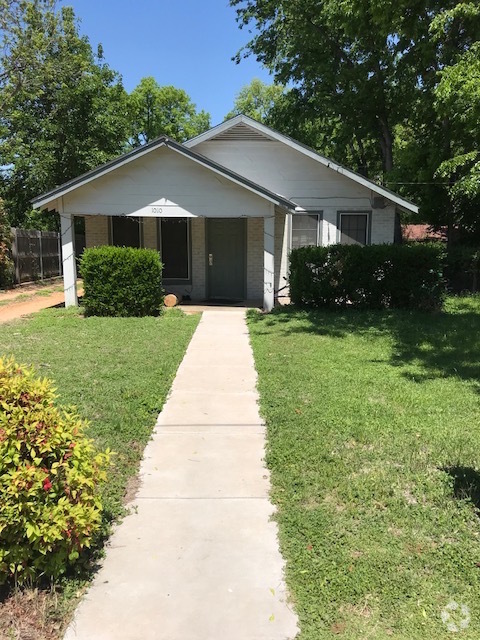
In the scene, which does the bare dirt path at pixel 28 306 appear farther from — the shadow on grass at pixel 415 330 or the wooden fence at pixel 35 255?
the shadow on grass at pixel 415 330

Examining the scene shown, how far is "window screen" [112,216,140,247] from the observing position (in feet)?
51.0

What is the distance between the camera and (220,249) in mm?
15234

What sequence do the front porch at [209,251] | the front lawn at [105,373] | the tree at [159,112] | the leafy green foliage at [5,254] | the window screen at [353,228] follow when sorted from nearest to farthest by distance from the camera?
the front lawn at [105,373] < the window screen at [353,228] < the front porch at [209,251] < the leafy green foliage at [5,254] < the tree at [159,112]

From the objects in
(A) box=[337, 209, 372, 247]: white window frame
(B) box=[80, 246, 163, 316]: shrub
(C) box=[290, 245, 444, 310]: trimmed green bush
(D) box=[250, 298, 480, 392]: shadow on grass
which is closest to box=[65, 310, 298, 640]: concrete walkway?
(D) box=[250, 298, 480, 392]: shadow on grass

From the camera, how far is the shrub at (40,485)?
255 centimetres

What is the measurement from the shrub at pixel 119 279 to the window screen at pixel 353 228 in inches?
222

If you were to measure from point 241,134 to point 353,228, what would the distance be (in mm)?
4088

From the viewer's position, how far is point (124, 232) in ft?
51.3

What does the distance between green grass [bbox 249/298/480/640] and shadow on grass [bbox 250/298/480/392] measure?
0.20ft

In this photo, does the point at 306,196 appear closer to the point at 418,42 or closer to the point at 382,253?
the point at 382,253

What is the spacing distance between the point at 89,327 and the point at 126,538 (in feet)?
25.0

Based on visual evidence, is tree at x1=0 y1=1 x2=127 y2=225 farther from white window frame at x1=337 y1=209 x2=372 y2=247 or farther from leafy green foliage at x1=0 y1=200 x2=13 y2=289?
white window frame at x1=337 y1=209 x2=372 y2=247

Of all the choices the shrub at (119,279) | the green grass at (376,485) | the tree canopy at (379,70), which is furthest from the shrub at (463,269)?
the shrub at (119,279)

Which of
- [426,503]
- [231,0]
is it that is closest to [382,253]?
[426,503]
